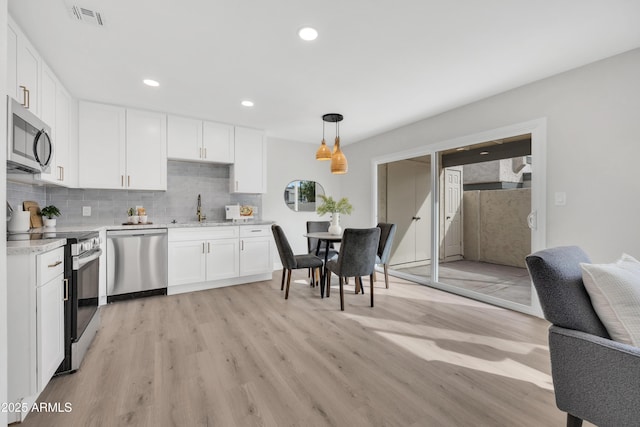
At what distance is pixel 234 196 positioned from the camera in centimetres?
471

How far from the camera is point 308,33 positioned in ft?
7.00

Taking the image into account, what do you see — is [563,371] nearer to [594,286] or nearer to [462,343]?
[594,286]

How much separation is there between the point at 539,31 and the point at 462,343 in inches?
97.4

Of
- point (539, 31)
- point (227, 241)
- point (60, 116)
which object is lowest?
point (227, 241)

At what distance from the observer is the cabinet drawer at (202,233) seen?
366 cm

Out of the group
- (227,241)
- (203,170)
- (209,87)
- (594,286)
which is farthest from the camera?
(203,170)

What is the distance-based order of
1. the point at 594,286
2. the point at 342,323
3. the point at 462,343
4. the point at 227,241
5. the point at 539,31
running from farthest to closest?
the point at 227,241 → the point at 342,323 → the point at 462,343 → the point at 539,31 → the point at 594,286

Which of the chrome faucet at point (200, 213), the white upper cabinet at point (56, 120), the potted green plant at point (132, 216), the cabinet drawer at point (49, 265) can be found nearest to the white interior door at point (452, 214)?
the chrome faucet at point (200, 213)

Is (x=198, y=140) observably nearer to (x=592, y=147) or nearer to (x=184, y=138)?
(x=184, y=138)

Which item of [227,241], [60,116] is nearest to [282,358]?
[227,241]

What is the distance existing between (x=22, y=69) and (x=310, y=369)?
3.05 metres

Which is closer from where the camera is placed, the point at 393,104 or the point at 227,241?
the point at 393,104

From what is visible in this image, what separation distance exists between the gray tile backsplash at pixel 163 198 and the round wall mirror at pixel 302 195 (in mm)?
627

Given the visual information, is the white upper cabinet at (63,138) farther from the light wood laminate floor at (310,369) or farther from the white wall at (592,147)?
the white wall at (592,147)
